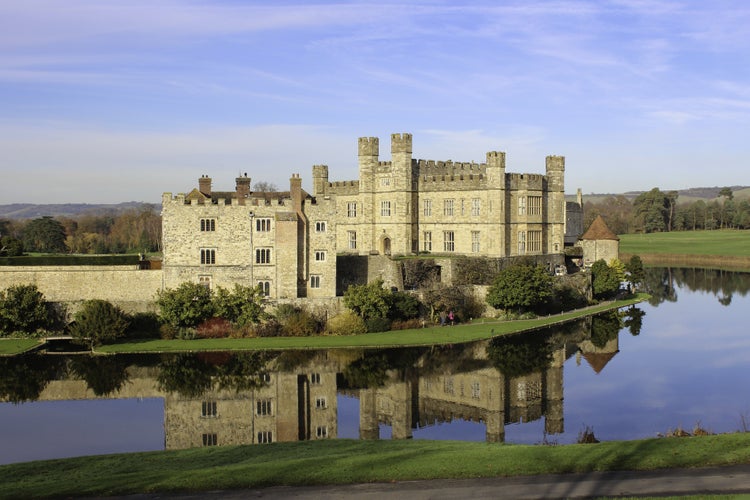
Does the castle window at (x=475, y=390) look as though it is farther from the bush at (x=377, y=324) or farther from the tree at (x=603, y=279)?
the tree at (x=603, y=279)

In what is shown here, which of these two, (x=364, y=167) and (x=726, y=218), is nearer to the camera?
(x=364, y=167)

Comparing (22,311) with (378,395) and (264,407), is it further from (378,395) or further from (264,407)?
(378,395)

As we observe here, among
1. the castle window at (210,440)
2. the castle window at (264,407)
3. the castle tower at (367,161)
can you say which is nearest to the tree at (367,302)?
the castle window at (264,407)

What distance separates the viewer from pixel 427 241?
185 ft


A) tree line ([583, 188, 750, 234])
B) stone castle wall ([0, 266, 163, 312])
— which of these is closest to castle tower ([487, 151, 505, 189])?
stone castle wall ([0, 266, 163, 312])

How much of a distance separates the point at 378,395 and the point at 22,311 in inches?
784

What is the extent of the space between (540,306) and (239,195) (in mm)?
19429

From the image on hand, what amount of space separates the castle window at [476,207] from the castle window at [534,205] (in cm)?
366

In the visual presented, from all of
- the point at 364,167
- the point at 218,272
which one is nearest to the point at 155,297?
the point at 218,272

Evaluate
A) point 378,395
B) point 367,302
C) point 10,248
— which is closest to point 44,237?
point 10,248

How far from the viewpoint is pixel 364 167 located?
5688 cm

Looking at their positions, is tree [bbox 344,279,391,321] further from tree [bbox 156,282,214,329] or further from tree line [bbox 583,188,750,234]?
tree line [bbox 583,188,750,234]

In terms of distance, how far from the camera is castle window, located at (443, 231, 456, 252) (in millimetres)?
55188

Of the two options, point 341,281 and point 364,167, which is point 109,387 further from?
point 364,167
